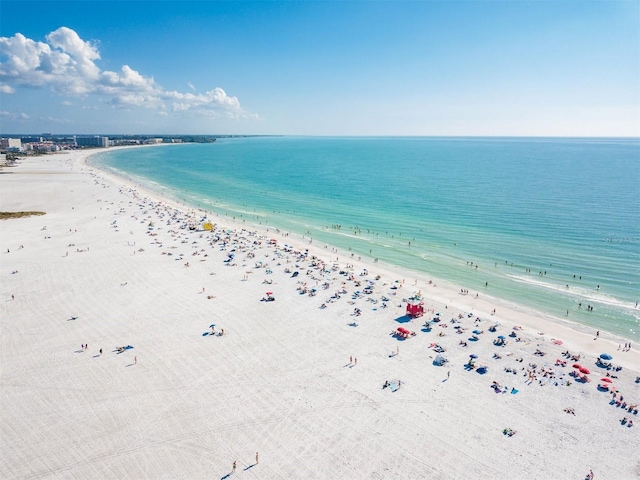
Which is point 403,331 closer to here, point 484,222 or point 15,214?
point 484,222

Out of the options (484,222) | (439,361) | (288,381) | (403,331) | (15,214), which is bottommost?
(288,381)

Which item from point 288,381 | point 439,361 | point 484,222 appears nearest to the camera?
point 288,381

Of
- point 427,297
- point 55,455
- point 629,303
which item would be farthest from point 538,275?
point 55,455

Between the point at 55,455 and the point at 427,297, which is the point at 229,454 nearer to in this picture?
the point at 55,455

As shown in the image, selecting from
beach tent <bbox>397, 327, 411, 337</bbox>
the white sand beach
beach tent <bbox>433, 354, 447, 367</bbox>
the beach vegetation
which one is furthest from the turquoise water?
the beach vegetation

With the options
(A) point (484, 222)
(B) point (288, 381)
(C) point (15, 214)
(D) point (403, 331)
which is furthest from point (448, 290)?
(C) point (15, 214)

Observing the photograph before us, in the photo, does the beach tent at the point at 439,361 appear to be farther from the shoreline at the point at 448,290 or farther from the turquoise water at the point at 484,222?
the turquoise water at the point at 484,222

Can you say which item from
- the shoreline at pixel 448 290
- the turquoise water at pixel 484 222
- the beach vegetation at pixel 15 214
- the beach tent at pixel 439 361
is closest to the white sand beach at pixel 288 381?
the shoreline at pixel 448 290

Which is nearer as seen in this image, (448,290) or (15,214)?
(448,290)

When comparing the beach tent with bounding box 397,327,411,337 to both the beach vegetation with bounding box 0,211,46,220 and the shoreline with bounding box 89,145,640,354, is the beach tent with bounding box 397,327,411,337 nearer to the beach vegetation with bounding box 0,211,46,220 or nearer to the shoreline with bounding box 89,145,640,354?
the shoreline with bounding box 89,145,640,354
